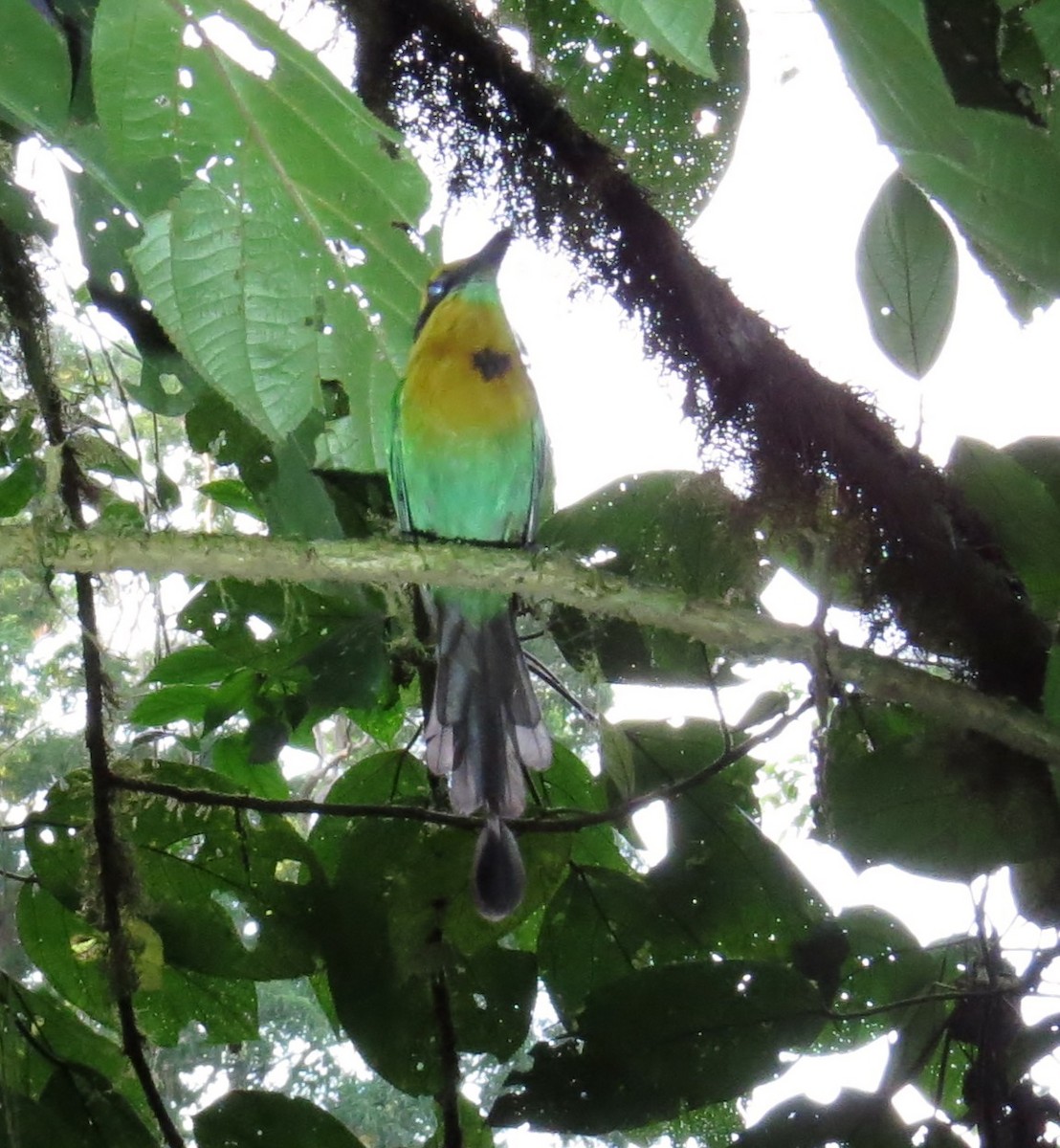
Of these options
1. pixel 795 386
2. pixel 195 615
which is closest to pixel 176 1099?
pixel 195 615

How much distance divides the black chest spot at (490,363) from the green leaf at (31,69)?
1425 mm

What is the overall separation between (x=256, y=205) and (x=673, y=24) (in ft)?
1.74

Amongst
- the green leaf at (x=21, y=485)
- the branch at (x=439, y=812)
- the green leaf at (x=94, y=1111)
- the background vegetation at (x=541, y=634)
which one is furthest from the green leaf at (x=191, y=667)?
the green leaf at (x=94, y=1111)

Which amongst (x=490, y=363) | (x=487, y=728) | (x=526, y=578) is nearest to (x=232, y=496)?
(x=490, y=363)

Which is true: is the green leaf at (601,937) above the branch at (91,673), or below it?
below

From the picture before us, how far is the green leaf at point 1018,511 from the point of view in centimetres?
170

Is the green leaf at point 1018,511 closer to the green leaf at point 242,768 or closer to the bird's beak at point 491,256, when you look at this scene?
the bird's beak at point 491,256

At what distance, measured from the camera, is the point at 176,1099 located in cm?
827

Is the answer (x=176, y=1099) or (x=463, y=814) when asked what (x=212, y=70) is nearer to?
(x=463, y=814)

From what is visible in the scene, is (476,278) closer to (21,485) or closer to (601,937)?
(21,485)

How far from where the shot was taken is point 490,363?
2412 mm

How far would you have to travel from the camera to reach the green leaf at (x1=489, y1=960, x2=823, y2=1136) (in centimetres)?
156

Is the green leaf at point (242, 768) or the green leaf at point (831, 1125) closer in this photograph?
the green leaf at point (831, 1125)

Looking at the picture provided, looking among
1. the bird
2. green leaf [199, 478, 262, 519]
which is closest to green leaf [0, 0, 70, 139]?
the bird
